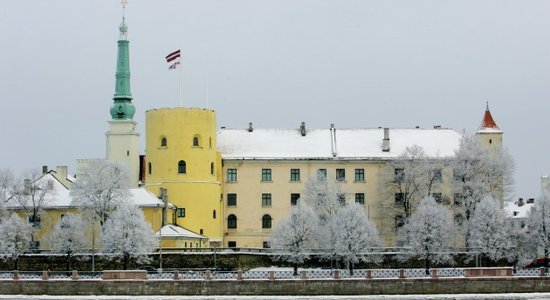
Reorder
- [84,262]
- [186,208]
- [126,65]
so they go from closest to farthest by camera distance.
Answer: [84,262] → [186,208] → [126,65]

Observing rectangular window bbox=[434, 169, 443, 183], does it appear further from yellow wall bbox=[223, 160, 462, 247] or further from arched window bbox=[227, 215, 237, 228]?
arched window bbox=[227, 215, 237, 228]

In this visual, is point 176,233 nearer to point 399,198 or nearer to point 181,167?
point 181,167

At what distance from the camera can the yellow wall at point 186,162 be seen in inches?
4432

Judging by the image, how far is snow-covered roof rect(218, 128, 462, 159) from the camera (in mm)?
116938

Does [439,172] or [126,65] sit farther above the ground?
[126,65]

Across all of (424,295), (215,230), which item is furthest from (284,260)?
(424,295)

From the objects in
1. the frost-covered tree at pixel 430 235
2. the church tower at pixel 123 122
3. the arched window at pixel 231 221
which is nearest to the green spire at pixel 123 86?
the church tower at pixel 123 122

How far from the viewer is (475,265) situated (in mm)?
101438

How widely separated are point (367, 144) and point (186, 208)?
17.1 metres

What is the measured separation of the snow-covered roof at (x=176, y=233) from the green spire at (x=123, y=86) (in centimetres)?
1903

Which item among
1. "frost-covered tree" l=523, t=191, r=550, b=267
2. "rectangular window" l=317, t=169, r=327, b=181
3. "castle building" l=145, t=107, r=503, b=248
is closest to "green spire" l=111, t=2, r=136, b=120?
"castle building" l=145, t=107, r=503, b=248

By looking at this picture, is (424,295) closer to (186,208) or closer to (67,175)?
(186,208)

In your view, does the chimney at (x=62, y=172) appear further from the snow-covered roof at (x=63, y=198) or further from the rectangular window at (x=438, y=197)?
the rectangular window at (x=438, y=197)


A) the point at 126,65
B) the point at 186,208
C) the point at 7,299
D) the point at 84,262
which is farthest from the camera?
the point at 126,65
